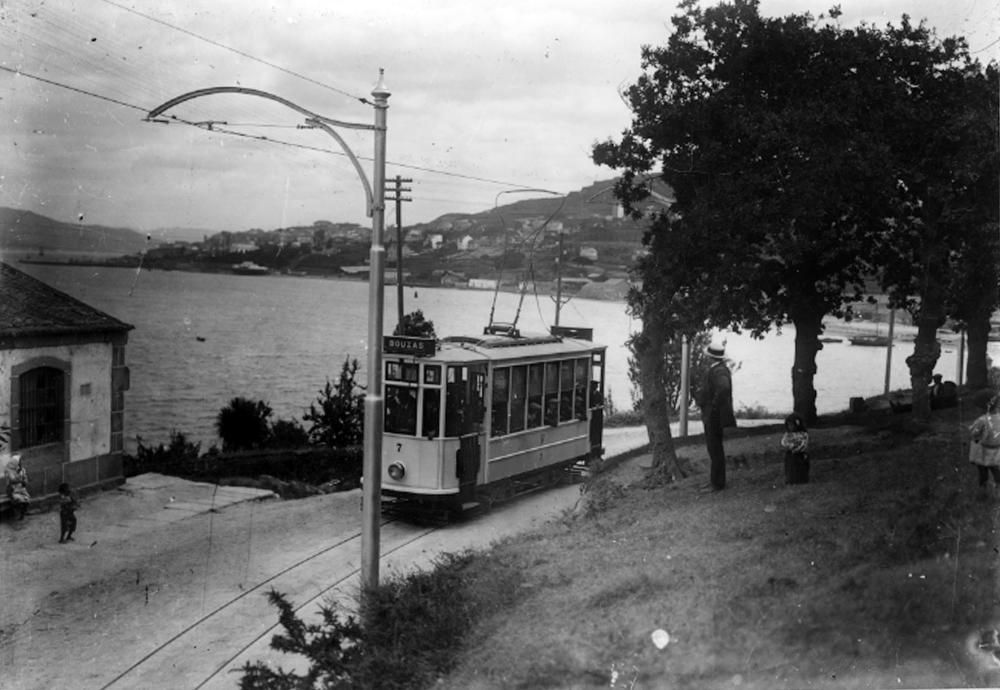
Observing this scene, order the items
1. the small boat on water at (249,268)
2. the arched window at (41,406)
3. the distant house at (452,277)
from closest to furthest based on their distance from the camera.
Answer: the arched window at (41,406) → the distant house at (452,277) → the small boat on water at (249,268)

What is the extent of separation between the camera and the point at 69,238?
683 inches

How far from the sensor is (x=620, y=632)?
859cm

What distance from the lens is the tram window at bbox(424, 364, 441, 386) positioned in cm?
1470

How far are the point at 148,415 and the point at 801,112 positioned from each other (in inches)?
1044

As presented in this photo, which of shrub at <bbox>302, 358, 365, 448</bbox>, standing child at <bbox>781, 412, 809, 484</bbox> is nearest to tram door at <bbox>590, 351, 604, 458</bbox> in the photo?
standing child at <bbox>781, 412, 809, 484</bbox>

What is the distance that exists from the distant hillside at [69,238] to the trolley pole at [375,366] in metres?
7.20

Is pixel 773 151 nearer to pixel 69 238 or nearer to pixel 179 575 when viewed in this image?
pixel 179 575

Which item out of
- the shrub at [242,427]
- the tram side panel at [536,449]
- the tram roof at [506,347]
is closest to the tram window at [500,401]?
the tram side panel at [536,449]

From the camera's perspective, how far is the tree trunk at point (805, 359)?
634 inches

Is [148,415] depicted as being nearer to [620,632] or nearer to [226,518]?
[226,518]

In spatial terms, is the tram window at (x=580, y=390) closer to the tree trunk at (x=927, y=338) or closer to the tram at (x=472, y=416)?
the tram at (x=472, y=416)

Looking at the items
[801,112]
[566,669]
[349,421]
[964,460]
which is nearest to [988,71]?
[801,112]

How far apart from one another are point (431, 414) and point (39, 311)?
7557 millimetres

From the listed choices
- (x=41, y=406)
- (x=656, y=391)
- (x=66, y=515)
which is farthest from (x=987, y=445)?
(x=41, y=406)
